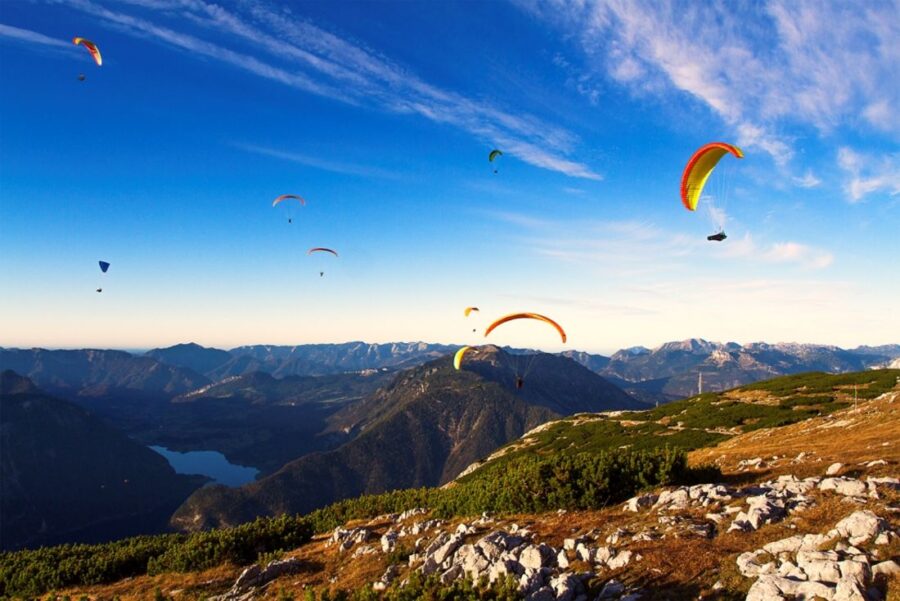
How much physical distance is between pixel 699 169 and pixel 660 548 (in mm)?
19659

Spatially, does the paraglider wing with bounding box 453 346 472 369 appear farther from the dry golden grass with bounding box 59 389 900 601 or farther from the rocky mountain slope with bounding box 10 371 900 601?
the dry golden grass with bounding box 59 389 900 601

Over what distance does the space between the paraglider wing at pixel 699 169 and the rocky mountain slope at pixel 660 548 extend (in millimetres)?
13897

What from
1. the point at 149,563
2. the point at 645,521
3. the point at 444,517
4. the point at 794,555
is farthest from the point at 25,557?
the point at 794,555

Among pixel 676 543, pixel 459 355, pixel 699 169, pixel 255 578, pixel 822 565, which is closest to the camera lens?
pixel 822 565

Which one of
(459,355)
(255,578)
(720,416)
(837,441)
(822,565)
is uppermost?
(459,355)

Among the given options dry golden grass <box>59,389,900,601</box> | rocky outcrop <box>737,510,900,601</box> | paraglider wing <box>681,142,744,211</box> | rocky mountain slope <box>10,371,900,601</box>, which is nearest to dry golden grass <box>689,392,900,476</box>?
dry golden grass <box>59,389,900,601</box>

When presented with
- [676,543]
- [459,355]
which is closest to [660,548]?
[676,543]

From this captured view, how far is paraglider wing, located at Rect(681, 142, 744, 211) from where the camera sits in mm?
22980

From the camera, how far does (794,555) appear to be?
37.2ft

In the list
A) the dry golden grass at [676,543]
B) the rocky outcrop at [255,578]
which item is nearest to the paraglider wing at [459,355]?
the dry golden grass at [676,543]

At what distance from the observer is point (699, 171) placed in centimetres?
2516

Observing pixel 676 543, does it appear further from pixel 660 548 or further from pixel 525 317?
pixel 525 317

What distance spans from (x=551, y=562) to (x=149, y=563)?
21387 mm

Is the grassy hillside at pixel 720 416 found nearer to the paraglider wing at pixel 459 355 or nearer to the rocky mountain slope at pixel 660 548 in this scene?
the paraglider wing at pixel 459 355
